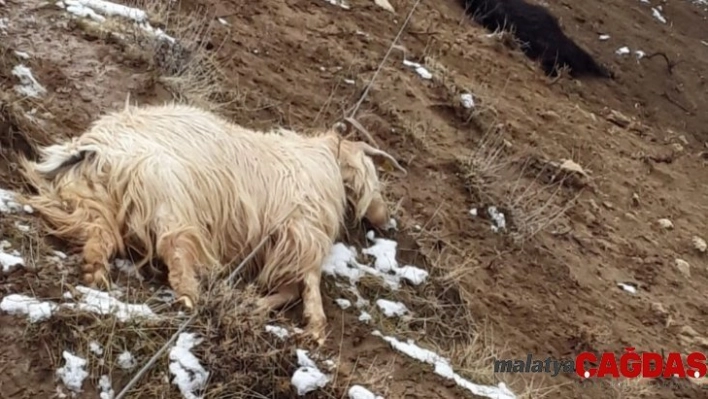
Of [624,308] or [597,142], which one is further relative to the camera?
[597,142]

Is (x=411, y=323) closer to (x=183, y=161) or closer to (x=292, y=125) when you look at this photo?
(x=183, y=161)

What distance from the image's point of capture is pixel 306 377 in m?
3.48

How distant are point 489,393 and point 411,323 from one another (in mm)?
534

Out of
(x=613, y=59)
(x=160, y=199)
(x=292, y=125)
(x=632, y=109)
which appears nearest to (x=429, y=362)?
(x=160, y=199)

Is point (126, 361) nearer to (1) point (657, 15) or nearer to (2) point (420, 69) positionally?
(2) point (420, 69)

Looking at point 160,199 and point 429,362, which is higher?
point 160,199

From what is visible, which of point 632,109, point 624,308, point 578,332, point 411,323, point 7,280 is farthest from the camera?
point 632,109

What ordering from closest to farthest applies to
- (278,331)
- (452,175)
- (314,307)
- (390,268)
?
(278,331), (314,307), (390,268), (452,175)

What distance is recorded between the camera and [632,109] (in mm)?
8977

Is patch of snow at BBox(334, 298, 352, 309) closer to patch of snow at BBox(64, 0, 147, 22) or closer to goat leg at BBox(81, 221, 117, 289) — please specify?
goat leg at BBox(81, 221, 117, 289)

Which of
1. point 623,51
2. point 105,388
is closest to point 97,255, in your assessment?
point 105,388

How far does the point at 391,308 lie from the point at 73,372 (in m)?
1.70

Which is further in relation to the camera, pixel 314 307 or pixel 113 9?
pixel 113 9

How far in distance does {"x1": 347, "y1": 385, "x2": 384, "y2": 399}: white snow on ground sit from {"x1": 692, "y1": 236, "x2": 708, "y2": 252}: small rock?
3.87m
